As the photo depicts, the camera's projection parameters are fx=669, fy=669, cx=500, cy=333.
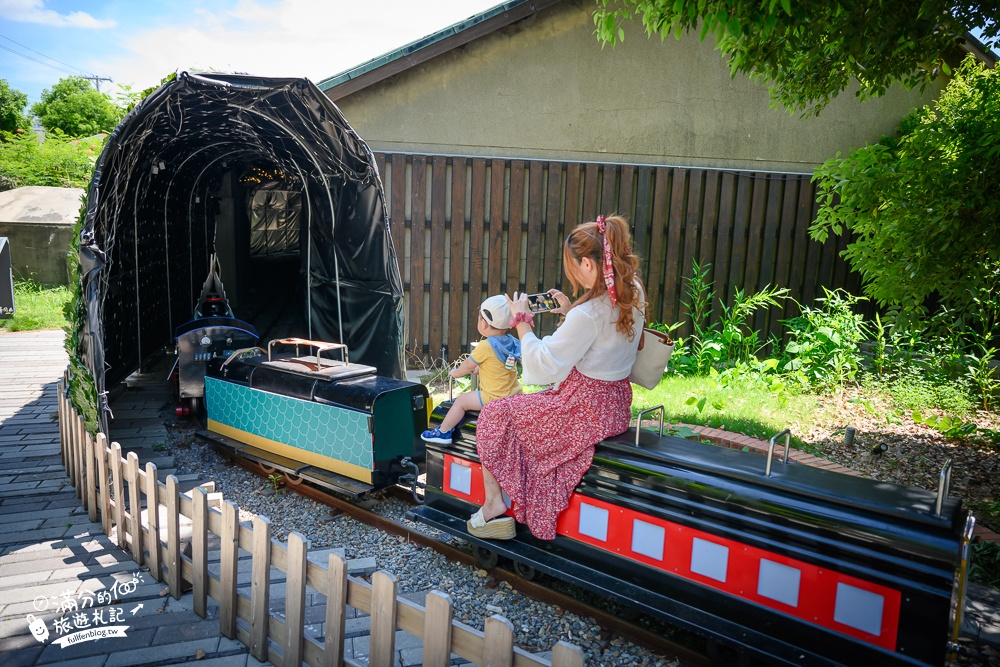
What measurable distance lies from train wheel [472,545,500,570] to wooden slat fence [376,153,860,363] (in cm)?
578

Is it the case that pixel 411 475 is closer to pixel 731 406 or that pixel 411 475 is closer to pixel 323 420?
pixel 323 420

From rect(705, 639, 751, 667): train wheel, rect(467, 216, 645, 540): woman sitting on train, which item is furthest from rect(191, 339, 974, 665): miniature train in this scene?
rect(705, 639, 751, 667): train wheel

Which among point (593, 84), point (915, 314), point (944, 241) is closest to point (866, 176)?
point (944, 241)

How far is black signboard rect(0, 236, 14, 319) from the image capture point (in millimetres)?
5984

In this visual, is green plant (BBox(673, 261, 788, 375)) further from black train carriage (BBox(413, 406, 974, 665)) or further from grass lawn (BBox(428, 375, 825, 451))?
black train carriage (BBox(413, 406, 974, 665))

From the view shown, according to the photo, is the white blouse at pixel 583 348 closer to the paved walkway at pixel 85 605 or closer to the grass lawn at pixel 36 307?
the paved walkway at pixel 85 605

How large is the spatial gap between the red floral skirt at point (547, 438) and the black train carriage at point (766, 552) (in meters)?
0.09

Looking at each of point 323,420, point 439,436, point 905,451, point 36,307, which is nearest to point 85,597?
point 323,420

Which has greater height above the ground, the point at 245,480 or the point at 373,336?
the point at 373,336

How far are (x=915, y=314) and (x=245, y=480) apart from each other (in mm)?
6216

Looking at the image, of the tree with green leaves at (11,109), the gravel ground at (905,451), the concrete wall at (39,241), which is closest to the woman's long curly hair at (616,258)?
the gravel ground at (905,451)

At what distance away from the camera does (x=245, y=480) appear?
6.17 m

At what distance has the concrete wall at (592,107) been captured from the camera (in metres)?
9.96

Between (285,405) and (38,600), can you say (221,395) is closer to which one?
(285,405)
